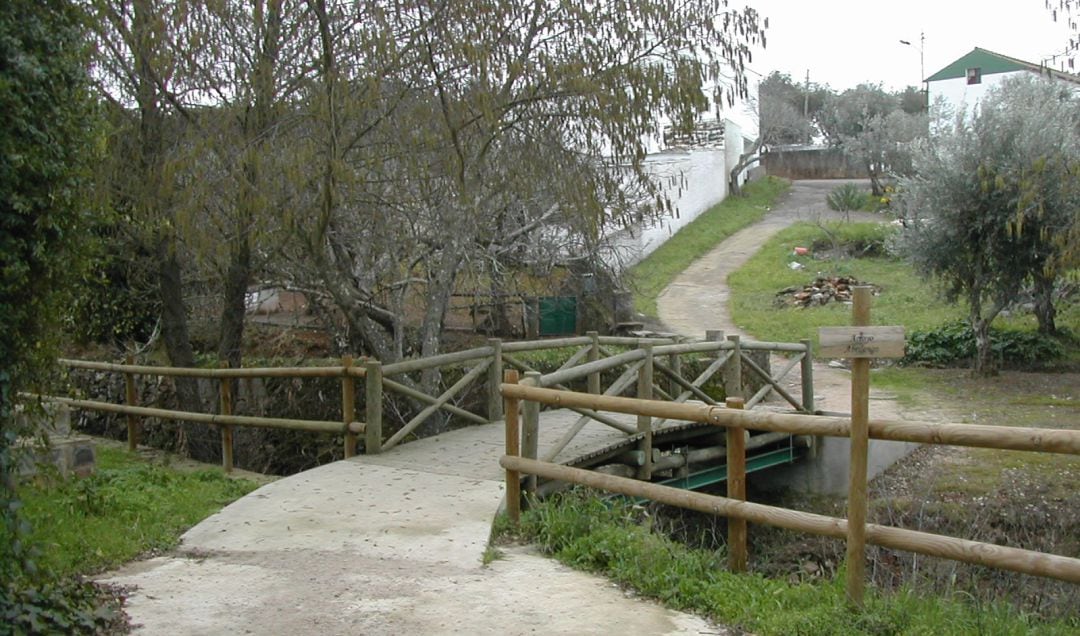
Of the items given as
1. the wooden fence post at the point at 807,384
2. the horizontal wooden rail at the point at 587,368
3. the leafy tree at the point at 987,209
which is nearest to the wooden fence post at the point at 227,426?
the horizontal wooden rail at the point at 587,368

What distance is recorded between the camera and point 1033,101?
2020 centimetres

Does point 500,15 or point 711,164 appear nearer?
point 500,15

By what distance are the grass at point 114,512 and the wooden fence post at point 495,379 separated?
8.53ft

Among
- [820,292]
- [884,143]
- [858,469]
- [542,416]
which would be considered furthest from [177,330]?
[884,143]

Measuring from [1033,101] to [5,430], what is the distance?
20.1 metres

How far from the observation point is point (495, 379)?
1055cm

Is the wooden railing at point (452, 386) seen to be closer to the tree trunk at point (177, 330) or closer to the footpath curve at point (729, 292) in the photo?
the tree trunk at point (177, 330)

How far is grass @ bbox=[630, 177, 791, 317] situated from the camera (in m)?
27.4

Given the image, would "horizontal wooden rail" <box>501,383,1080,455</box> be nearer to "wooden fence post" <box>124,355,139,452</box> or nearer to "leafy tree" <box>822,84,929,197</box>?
"wooden fence post" <box>124,355,139,452</box>

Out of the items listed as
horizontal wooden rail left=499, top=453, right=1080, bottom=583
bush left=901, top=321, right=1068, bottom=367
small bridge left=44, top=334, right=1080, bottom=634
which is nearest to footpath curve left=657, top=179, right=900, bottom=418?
bush left=901, top=321, right=1068, bottom=367

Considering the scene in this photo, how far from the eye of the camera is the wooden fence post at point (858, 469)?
17.0 feet

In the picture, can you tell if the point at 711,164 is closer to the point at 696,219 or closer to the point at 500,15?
the point at 696,219

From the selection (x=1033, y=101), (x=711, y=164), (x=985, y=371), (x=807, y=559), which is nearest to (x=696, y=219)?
(x=711, y=164)

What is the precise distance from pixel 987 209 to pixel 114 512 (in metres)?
15.0
